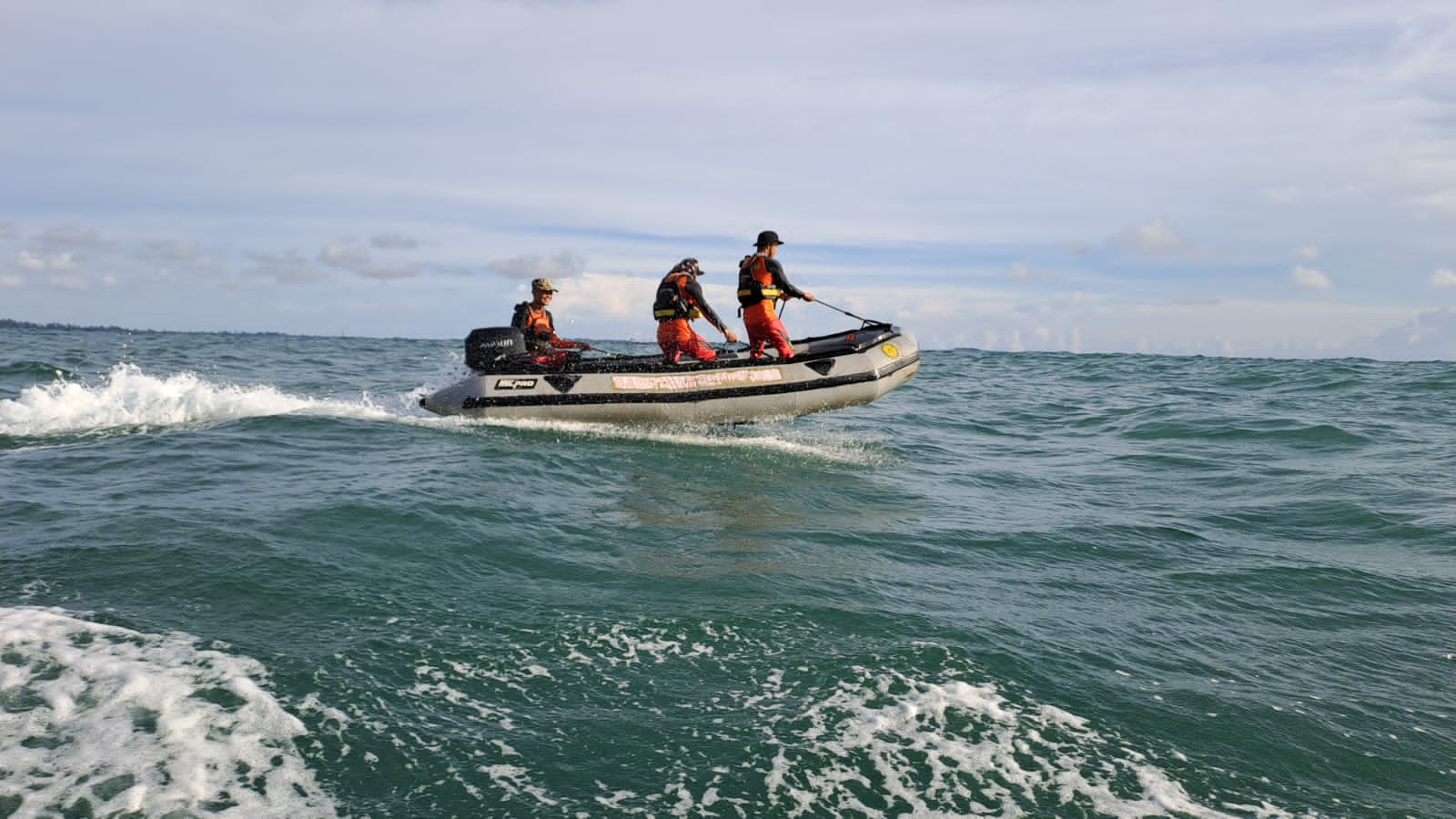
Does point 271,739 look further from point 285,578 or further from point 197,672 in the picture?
point 285,578

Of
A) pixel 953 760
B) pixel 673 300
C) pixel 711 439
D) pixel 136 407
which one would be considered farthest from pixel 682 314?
pixel 953 760

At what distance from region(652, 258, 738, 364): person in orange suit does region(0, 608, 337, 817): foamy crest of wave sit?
827cm

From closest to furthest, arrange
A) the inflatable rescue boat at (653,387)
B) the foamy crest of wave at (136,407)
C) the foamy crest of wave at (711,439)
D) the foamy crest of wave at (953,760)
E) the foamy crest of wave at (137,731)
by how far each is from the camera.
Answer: the foamy crest of wave at (137,731) → the foamy crest of wave at (953,760) → the foamy crest of wave at (136,407) → the foamy crest of wave at (711,439) → the inflatable rescue boat at (653,387)

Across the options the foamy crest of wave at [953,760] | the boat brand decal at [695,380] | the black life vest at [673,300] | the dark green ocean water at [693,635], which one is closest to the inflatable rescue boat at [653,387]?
the boat brand decal at [695,380]

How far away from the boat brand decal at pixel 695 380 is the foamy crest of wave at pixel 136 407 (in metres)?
3.57

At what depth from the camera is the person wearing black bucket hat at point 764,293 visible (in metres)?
12.0

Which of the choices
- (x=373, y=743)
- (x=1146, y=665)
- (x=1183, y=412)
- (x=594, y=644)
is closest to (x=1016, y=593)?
(x=1146, y=665)

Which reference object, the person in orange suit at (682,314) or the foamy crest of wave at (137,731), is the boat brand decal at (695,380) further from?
the foamy crest of wave at (137,731)

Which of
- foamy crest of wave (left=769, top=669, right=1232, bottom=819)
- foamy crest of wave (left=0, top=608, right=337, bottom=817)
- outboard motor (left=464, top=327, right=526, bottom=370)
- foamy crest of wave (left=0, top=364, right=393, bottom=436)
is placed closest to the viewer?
foamy crest of wave (left=0, top=608, right=337, bottom=817)

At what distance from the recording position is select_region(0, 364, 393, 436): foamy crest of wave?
11.0 meters

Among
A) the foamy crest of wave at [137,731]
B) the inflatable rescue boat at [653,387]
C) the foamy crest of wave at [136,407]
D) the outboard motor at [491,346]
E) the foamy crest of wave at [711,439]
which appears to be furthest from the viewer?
the outboard motor at [491,346]

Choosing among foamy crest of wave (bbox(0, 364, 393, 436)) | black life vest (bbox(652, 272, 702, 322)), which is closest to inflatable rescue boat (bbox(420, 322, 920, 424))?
black life vest (bbox(652, 272, 702, 322))

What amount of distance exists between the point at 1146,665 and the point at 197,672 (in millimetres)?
4856

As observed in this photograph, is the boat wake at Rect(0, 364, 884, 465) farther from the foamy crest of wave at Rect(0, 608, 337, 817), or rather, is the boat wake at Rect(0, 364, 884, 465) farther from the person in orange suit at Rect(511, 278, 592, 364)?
the foamy crest of wave at Rect(0, 608, 337, 817)
